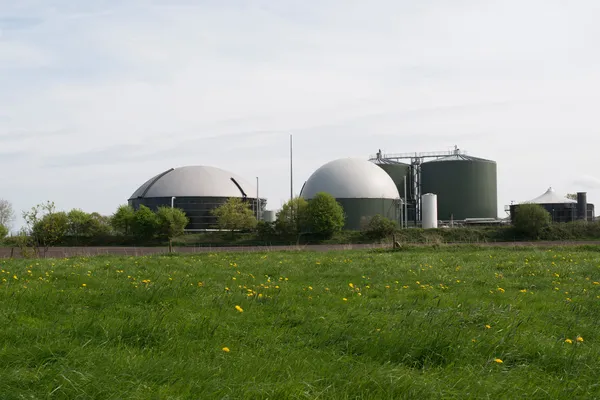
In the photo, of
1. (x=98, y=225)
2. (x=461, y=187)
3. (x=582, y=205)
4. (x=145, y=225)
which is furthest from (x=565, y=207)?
(x=98, y=225)

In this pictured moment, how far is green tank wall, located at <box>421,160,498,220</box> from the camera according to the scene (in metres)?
77.4

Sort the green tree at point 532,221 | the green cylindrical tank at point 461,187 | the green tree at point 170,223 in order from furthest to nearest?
the green cylindrical tank at point 461,187 → the green tree at point 170,223 → the green tree at point 532,221

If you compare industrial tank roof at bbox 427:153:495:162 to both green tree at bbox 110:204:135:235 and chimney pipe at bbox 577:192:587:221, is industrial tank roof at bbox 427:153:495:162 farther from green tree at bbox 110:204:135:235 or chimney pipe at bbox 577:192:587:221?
green tree at bbox 110:204:135:235

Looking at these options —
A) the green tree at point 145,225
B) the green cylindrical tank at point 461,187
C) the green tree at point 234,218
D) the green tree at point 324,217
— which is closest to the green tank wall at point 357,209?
the green tree at point 324,217

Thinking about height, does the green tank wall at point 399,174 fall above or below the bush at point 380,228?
above

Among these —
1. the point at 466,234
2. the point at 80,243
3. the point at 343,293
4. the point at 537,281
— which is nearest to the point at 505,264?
the point at 537,281

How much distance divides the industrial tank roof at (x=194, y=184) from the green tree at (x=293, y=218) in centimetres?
1671

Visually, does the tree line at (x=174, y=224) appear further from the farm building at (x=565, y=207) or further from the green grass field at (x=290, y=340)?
the green grass field at (x=290, y=340)

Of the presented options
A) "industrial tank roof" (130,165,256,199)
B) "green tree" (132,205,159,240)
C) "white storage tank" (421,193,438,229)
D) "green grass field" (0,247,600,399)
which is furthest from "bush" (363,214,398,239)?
"green grass field" (0,247,600,399)

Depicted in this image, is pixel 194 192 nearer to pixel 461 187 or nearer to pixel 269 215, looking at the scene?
pixel 269 215

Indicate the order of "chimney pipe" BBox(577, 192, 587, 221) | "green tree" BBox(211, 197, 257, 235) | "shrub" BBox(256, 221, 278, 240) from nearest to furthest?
"shrub" BBox(256, 221, 278, 240)
"green tree" BBox(211, 197, 257, 235)
"chimney pipe" BBox(577, 192, 587, 221)

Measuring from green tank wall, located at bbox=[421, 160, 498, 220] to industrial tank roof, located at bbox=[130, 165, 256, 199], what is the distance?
24.4m

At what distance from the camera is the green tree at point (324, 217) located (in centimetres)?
5800

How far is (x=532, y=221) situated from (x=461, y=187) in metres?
21.6
